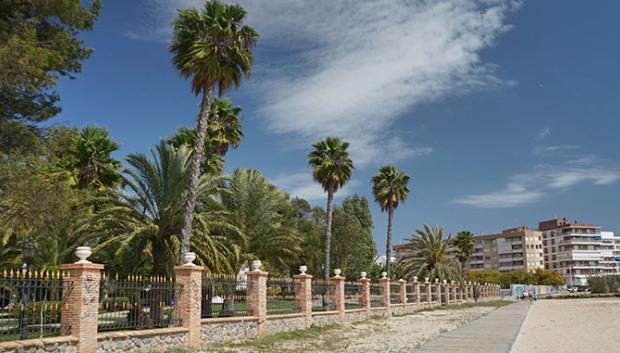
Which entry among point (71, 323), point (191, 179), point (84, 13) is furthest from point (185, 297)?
point (84, 13)

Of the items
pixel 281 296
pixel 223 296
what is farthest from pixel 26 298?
pixel 281 296

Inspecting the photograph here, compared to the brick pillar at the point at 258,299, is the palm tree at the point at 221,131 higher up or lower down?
higher up

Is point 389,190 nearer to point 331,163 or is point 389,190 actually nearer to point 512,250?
point 331,163

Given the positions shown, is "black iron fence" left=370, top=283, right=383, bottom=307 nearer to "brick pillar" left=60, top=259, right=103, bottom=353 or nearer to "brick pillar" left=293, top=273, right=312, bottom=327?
"brick pillar" left=293, top=273, right=312, bottom=327

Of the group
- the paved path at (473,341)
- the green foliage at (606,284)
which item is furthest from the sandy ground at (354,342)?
the green foliage at (606,284)

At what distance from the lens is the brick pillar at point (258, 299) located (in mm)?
19766

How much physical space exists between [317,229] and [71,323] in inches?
1831

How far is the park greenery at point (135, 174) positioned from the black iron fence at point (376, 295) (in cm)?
513

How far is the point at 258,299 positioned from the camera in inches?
780

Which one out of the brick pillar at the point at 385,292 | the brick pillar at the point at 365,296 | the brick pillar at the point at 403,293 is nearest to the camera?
the brick pillar at the point at 365,296

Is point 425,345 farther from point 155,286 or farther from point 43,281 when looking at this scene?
point 43,281

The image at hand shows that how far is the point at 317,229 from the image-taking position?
192 feet

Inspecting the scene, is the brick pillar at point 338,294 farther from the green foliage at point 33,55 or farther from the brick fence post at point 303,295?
the green foliage at point 33,55

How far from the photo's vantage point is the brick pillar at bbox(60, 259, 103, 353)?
12547 millimetres
